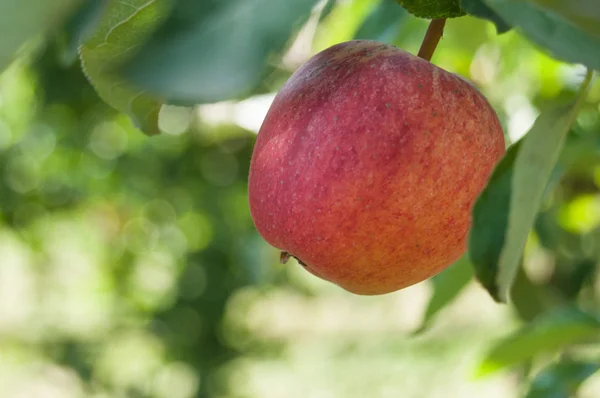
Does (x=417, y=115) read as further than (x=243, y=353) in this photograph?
No

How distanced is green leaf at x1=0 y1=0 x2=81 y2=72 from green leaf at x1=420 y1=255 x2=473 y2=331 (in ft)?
2.53

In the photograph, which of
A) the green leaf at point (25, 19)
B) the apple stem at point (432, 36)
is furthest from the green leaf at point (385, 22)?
the green leaf at point (25, 19)

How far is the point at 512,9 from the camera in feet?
1.08

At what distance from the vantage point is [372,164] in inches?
20.7

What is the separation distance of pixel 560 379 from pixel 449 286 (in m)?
0.21

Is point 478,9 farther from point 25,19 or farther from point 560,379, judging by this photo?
point 560,379

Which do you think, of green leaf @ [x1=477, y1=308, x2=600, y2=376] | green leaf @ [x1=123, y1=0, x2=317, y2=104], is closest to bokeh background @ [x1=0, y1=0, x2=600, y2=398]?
green leaf @ [x1=477, y1=308, x2=600, y2=376]

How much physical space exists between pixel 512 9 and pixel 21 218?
100.0 inches

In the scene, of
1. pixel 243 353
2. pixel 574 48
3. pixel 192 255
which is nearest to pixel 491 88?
pixel 574 48

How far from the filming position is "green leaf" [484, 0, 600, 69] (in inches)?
13.0

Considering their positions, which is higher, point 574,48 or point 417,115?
point 574,48

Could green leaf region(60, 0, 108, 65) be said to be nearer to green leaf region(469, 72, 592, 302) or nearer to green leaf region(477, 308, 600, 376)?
green leaf region(469, 72, 592, 302)

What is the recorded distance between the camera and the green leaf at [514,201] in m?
0.42

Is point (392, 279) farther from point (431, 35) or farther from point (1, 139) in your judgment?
point (1, 139)
